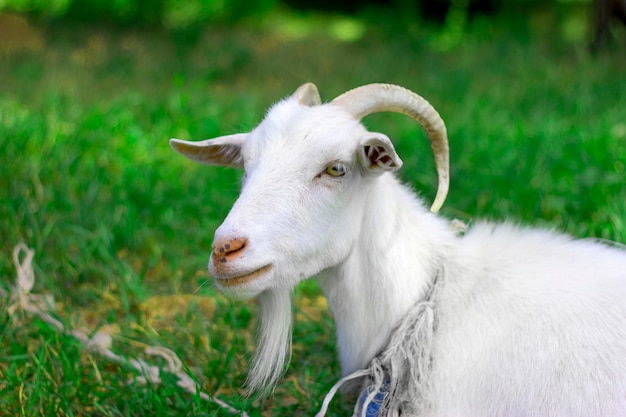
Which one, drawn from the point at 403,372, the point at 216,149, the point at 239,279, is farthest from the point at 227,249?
the point at 403,372

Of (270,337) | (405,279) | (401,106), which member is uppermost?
(401,106)

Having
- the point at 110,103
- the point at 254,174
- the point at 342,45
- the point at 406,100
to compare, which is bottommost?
the point at 342,45

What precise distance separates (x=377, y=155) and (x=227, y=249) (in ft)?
1.97

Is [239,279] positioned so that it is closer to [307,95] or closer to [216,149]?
[216,149]

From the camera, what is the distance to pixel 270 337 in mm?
2869

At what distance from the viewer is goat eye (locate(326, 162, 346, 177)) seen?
8.64 feet

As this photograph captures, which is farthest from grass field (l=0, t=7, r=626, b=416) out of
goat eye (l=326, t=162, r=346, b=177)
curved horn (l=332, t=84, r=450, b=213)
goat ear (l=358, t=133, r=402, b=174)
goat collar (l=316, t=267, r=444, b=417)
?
curved horn (l=332, t=84, r=450, b=213)

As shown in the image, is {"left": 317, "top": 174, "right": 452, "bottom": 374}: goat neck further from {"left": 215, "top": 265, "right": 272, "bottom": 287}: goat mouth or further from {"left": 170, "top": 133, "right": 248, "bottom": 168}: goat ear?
{"left": 170, "top": 133, "right": 248, "bottom": 168}: goat ear

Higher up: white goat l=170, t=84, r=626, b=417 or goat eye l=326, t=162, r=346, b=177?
goat eye l=326, t=162, r=346, b=177

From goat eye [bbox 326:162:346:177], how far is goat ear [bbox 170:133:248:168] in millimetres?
422

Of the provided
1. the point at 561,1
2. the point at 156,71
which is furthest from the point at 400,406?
the point at 561,1

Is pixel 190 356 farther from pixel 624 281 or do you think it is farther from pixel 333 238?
pixel 624 281

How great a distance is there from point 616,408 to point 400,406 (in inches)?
27.9

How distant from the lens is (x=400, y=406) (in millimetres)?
2715
